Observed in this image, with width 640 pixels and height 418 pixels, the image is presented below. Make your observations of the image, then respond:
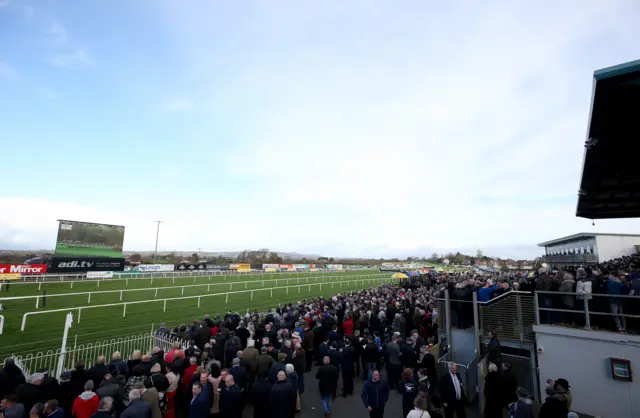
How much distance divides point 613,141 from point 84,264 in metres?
41.7

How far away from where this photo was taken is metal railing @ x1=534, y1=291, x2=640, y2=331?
7.08m

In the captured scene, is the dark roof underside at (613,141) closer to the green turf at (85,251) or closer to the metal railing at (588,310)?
the metal railing at (588,310)

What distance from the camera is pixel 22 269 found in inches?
1160

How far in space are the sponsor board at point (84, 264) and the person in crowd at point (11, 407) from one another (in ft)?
114

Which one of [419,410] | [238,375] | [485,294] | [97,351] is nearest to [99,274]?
[97,351]

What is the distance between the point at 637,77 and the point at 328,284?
32410mm

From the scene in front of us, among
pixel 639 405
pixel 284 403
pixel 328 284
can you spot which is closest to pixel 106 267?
pixel 328 284

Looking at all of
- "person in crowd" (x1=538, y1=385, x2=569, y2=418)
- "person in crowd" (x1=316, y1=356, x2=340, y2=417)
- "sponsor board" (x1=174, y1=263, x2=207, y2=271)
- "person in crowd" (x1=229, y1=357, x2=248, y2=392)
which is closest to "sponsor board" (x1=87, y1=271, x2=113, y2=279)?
"sponsor board" (x1=174, y1=263, x2=207, y2=271)

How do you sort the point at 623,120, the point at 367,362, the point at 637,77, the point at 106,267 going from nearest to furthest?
the point at 637,77 → the point at 623,120 → the point at 367,362 → the point at 106,267

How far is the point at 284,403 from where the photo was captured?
5719mm

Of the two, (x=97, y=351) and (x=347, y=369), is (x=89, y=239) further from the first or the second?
(x=347, y=369)

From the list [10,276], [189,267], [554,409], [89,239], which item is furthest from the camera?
[189,267]

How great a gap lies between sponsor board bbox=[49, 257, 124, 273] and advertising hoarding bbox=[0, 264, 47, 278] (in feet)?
2.39

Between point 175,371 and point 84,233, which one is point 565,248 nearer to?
point 175,371
